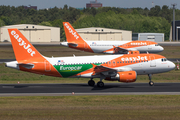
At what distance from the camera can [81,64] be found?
123 ft

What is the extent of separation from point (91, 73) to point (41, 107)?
12951 millimetres

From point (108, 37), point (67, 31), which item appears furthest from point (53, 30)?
point (67, 31)

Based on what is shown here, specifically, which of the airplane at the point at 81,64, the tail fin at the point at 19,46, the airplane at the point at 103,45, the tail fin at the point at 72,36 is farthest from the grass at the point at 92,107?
the tail fin at the point at 72,36

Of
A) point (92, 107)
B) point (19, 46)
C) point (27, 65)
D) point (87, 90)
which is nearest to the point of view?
point (92, 107)

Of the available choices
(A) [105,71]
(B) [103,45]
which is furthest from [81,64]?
(B) [103,45]

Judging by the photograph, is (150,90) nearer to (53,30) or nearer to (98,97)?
(98,97)

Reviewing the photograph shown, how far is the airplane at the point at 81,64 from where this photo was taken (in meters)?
36.5

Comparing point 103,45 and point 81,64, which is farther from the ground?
point 103,45

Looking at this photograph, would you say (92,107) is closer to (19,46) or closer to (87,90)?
(87,90)

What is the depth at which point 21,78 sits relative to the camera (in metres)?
47.4

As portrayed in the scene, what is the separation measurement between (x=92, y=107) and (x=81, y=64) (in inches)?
496

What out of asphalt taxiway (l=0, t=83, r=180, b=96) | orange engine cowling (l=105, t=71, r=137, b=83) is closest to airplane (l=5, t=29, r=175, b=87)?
orange engine cowling (l=105, t=71, r=137, b=83)

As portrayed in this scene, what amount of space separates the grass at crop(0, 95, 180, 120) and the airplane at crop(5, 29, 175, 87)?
7074 mm

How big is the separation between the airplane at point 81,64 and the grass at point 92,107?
7.07 meters
